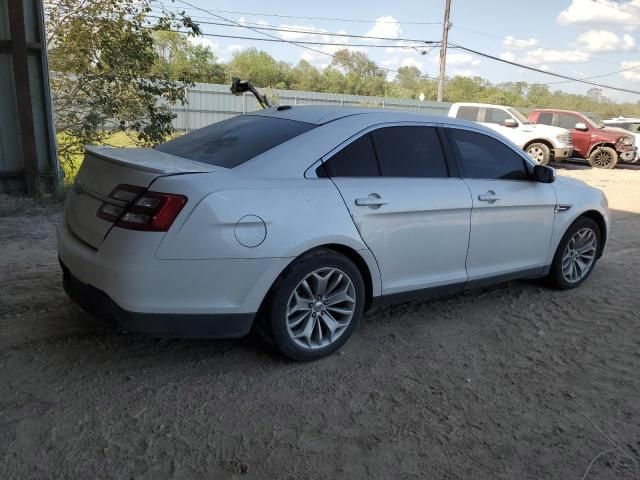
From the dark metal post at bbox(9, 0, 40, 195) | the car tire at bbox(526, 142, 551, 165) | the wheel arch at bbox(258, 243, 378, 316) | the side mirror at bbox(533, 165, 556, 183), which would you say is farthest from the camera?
the car tire at bbox(526, 142, 551, 165)

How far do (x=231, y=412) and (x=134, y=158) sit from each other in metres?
1.61

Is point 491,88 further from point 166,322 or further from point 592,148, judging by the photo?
point 166,322

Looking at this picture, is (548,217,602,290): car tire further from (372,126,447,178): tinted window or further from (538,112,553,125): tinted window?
(538,112,553,125): tinted window

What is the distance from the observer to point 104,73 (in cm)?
884

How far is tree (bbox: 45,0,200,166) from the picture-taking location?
8719mm

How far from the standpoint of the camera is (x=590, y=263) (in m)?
5.19

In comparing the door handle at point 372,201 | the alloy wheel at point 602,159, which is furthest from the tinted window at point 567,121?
the door handle at point 372,201

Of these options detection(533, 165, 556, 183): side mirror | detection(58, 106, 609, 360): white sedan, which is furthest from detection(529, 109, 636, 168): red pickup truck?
detection(58, 106, 609, 360): white sedan

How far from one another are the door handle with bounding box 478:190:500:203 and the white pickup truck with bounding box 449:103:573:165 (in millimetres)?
13402

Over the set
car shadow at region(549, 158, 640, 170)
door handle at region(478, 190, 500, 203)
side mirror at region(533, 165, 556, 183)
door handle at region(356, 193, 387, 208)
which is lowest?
car shadow at region(549, 158, 640, 170)

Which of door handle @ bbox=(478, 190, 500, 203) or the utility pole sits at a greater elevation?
the utility pole

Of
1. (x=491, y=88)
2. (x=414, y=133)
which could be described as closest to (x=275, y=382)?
(x=414, y=133)

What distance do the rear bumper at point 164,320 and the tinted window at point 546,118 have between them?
17247 mm

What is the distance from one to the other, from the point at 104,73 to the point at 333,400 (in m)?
7.79
